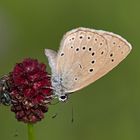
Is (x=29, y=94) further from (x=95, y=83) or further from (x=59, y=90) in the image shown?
(x=95, y=83)

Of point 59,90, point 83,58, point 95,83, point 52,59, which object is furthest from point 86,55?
point 95,83

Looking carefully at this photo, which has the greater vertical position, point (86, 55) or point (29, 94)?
point (86, 55)

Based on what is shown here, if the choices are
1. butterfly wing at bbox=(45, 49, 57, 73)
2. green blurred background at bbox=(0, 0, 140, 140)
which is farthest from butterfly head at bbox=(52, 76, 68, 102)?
green blurred background at bbox=(0, 0, 140, 140)

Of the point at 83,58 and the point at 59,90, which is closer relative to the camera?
the point at 59,90

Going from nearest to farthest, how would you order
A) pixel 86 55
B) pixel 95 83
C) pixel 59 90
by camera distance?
pixel 59 90, pixel 86 55, pixel 95 83

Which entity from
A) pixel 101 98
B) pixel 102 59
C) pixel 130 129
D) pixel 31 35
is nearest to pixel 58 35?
pixel 31 35

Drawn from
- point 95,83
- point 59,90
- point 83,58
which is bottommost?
point 95,83

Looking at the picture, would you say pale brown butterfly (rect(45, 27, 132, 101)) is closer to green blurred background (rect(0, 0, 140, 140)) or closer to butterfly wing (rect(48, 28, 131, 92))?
butterfly wing (rect(48, 28, 131, 92))
